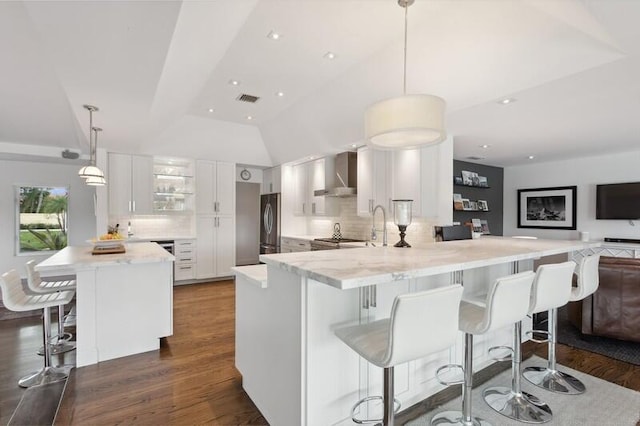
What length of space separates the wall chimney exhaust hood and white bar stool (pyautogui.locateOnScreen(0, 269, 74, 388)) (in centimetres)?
375

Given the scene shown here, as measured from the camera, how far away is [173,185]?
6.09 m

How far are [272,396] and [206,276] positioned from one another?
4601 millimetres

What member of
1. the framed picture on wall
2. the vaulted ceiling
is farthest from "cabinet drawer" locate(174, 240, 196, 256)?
the framed picture on wall

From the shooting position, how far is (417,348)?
1.41 metres

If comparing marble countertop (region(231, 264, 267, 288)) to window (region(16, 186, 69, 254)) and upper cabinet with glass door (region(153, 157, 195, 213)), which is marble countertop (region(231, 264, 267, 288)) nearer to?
upper cabinet with glass door (region(153, 157, 195, 213))

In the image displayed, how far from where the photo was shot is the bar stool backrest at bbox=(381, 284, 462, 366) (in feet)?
4.39

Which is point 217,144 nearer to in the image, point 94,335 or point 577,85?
point 94,335

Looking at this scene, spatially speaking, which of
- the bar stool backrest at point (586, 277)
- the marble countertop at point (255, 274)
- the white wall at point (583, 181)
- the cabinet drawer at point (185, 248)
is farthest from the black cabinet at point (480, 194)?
the cabinet drawer at point (185, 248)

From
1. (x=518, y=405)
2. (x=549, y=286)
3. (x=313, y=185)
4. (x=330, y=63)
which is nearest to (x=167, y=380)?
(x=518, y=405)

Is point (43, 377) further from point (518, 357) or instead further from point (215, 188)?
point (215, 188)

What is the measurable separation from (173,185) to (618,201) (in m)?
8.33

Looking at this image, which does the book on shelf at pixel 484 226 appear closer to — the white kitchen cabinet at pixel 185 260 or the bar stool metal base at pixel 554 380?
the bar stool metal base at pixel 554 380

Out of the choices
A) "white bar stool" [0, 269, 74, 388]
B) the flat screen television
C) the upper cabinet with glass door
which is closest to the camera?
"white bar stool" [0, 269, 74, 388]

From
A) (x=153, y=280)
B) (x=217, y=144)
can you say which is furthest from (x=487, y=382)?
(x=217, y=144)
